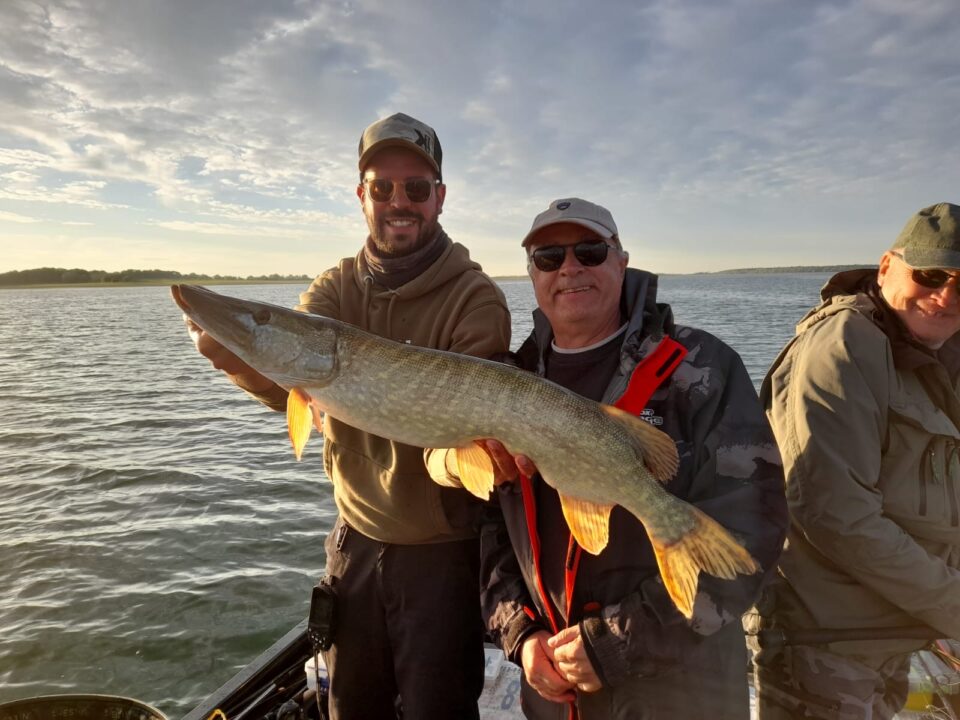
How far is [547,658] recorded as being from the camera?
2217 mm

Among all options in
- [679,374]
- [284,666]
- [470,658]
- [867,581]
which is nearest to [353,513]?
[470,658]

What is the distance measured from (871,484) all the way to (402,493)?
77.3 inches

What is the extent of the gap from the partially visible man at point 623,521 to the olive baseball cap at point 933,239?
1.10 metres

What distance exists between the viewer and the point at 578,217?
2.43 meters

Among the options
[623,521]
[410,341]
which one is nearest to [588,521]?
[623,521]

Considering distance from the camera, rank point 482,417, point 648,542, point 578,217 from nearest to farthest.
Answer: point 648,542 → point 482,417 → point 578,217

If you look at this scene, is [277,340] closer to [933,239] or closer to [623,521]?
[623,521]

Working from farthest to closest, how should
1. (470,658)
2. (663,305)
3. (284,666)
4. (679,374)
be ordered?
(284,666)
(470,658)
(663,305)
(679,374)

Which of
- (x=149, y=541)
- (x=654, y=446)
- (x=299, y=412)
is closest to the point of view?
(x=654, y=446)

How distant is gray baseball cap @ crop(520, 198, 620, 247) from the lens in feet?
7.93

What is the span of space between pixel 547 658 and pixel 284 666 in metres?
2.54

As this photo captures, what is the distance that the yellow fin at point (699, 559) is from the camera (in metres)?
1.93

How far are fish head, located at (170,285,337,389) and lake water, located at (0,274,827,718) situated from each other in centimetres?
404

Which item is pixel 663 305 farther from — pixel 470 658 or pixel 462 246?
pixel 470 658
